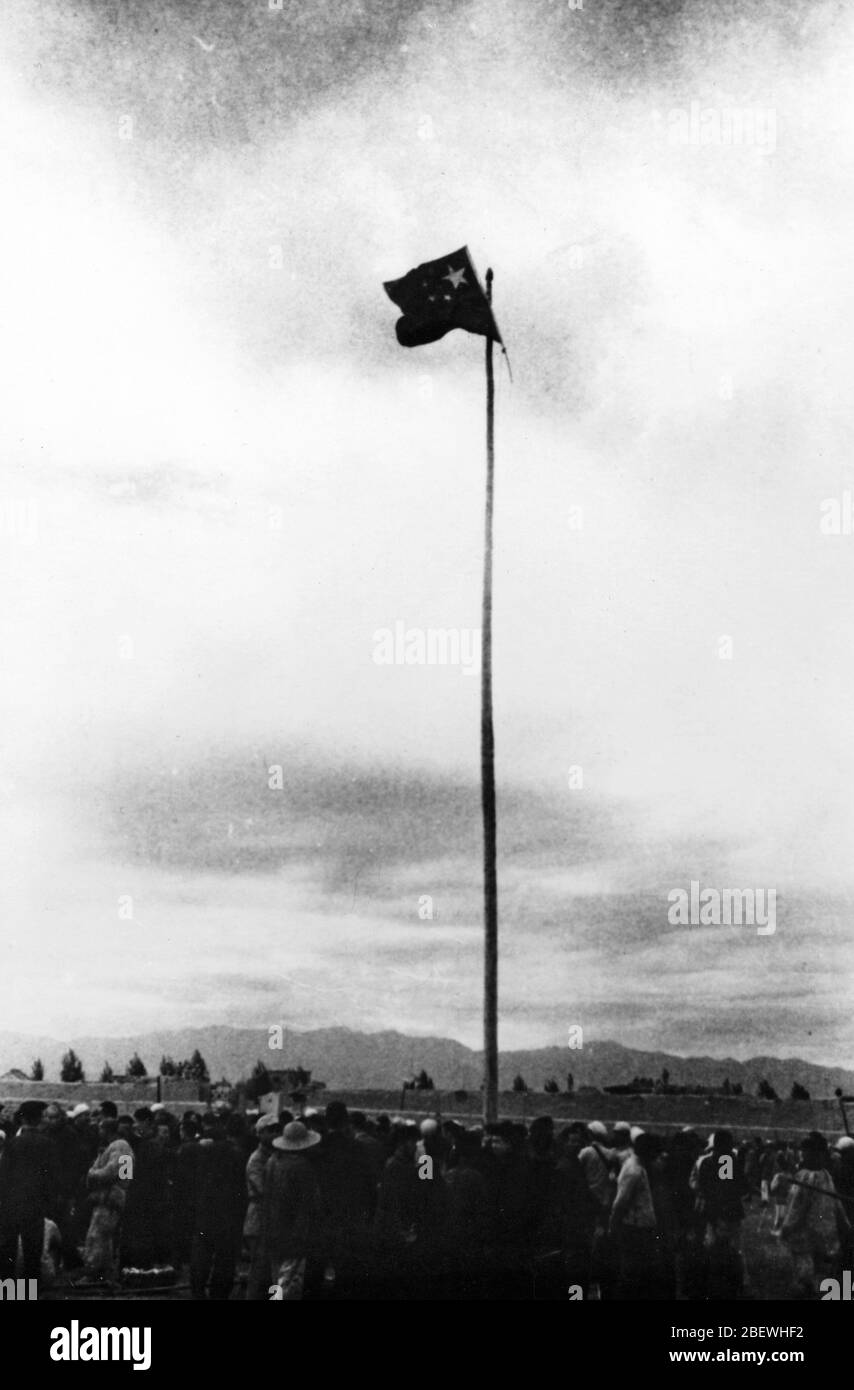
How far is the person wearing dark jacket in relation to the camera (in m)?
11.6

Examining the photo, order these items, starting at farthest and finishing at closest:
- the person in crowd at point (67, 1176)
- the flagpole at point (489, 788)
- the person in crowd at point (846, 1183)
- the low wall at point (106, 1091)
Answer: the low wall at point (106, 1091) → the flagpole at point (489, 788) → the person in crowd at point (67, 1176) → the person in crowd at point (846, 1183)

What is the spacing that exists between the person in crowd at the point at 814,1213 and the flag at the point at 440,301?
7.73m

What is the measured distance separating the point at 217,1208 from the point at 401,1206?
4.46 ft

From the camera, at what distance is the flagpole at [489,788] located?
42.0ft

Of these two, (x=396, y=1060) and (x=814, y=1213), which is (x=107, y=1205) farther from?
(x=814, y=1213)

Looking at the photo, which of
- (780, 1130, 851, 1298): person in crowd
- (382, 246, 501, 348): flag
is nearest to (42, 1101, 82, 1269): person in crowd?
(780, 1130, 851, 1298): person in crowd

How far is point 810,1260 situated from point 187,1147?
4932mm

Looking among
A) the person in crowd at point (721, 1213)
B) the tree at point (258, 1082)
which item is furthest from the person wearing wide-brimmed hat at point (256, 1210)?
the person in crowd at point (721, 1213)

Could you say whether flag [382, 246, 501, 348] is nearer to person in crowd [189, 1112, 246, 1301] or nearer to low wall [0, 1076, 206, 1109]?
low wall [0, 1076, 206, 1109]

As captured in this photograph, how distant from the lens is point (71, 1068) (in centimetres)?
1348

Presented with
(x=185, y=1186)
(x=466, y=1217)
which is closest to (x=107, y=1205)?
(x=185, y=1186)

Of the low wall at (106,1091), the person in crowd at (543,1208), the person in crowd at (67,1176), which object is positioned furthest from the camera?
the low wall at (106,1091)

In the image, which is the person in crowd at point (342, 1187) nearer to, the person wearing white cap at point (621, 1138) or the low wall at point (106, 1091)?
the person wearing white cap at point (621, 1138)

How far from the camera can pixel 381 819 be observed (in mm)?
13609
